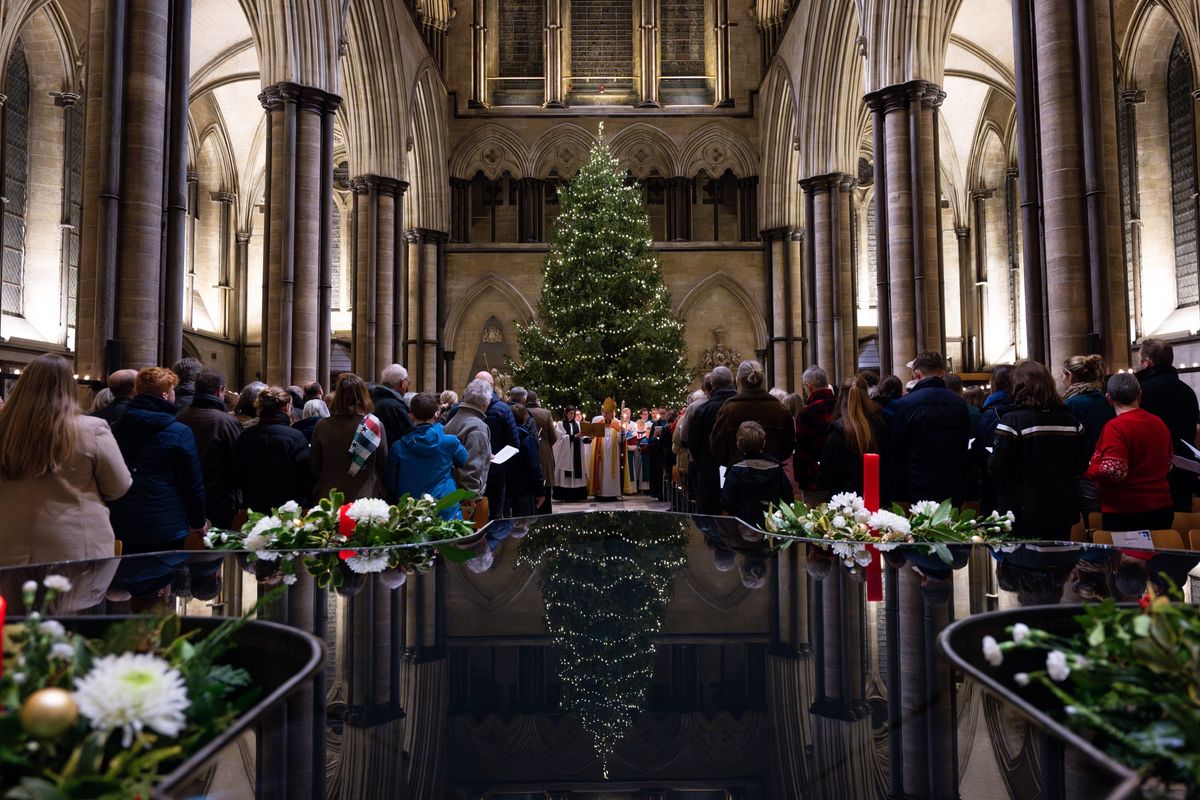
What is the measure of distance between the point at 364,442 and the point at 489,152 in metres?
20.4

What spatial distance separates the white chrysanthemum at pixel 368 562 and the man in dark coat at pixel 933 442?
3313mm

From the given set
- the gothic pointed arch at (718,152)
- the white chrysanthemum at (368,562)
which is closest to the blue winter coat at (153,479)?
the white chrysanthemum at (368,562)

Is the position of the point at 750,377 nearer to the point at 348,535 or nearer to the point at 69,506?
the point at 348,535

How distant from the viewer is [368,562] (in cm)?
265

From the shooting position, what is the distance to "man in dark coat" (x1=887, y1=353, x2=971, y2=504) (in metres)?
5.09

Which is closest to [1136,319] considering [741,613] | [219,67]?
[741,613]

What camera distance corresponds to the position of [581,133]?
23.9m

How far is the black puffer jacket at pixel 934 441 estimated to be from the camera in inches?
201

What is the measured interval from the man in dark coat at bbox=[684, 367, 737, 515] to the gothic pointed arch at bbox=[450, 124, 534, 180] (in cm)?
1839

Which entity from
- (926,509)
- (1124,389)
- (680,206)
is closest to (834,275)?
(680,206)

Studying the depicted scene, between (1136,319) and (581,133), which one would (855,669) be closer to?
(1136,319)

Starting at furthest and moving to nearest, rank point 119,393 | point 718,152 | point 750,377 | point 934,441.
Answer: point 718,152 → point 750,377 → point 934,441 → point 119,393

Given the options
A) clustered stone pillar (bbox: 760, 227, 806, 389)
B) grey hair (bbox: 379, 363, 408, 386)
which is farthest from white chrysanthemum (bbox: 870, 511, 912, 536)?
clustered stone pillar (bbox: 760, 227, 806, 389)

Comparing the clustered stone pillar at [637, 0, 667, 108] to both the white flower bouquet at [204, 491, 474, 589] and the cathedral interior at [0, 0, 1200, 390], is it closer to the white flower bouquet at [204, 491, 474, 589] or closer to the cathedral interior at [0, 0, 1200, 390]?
the cathedral interior at [0, 0, 1200, 390]
